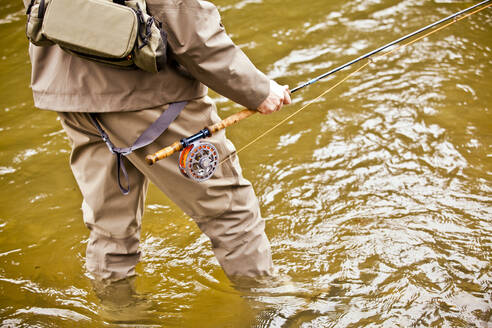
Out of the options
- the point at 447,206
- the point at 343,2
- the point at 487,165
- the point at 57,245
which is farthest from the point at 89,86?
the point at 343,2

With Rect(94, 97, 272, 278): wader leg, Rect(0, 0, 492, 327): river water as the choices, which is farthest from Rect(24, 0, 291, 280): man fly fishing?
Rect(0, 0, 492, 327): river water

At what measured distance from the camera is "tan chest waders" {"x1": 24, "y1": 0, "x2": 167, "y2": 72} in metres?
1.72

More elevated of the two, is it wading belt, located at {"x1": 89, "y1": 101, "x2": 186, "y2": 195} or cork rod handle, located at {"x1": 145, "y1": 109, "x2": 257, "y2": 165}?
wading belt, located at {"x1": 89, "y1": 101, "x2": 186, "y2": 195}

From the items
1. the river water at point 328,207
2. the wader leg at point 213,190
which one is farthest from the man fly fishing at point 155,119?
the river water at point 328,207

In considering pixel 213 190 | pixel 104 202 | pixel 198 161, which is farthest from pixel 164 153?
pixel 104 202

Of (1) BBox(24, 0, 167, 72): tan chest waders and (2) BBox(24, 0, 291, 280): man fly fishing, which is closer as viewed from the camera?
(1) BBox(24, 0, 167, 72): tan chest waders

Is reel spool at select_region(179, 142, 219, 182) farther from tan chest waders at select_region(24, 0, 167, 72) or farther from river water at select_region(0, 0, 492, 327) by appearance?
river water at select_region(0, 0, 492, 327)

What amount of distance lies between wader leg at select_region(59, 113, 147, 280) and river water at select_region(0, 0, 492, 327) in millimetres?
177

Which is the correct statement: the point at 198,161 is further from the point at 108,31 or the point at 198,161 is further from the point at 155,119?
the point at 108,31

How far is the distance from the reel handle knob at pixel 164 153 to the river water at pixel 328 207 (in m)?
0.87

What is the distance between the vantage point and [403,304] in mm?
2453

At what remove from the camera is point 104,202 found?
222 cm

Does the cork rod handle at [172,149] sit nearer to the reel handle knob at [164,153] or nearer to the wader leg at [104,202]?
the reel handle knob at [164,153]

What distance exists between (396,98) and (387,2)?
1.85 m
